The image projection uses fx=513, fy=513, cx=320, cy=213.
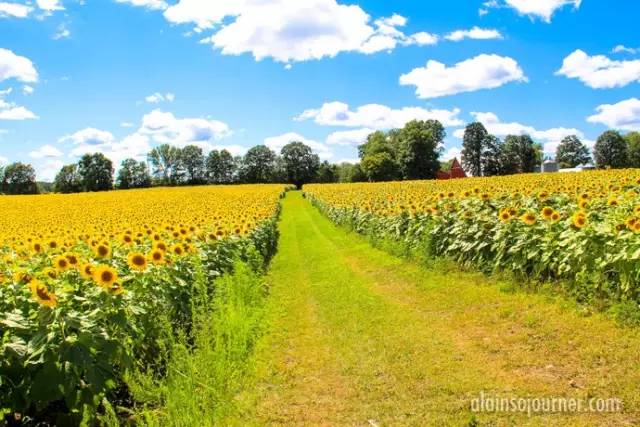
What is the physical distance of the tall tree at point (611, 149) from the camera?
115 meters

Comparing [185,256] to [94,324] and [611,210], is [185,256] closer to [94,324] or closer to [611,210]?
[94,324]

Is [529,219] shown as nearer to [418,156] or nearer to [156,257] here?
[156,257]

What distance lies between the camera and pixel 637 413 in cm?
434

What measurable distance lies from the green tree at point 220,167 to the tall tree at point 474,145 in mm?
51369

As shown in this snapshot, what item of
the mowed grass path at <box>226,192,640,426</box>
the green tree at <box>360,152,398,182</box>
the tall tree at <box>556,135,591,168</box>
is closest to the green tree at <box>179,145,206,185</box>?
the green tree at <box>360,152,398,182</box>

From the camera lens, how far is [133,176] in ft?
344

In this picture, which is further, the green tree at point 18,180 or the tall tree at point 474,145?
the tall tree at point 474,145

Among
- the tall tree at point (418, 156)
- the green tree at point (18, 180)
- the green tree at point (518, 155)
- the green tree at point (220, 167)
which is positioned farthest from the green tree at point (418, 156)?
the green tree at point (18, 180)

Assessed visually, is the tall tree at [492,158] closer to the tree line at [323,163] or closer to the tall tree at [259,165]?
the tree line at [323,163]

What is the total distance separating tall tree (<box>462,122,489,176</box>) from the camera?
4200 inches

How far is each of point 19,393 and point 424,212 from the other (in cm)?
1095

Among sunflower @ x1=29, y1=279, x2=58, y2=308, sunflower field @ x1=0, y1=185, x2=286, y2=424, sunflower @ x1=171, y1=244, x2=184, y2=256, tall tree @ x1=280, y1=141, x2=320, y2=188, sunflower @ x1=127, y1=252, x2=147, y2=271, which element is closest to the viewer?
sunflower field @ x1=0, y1=185, x2=286, y2=424

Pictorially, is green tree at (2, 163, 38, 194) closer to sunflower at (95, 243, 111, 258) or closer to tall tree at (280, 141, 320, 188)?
tall tree at (280, 141, 320, 188)

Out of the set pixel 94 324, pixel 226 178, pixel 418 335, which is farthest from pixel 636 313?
pixel 226 178
